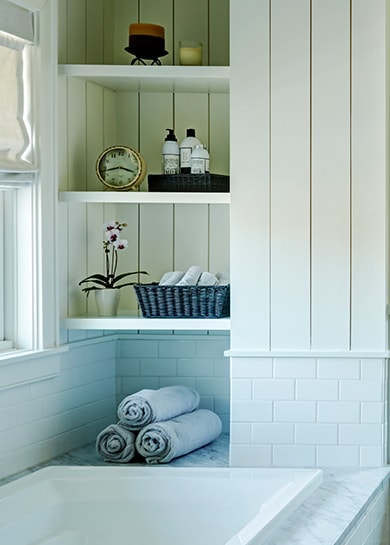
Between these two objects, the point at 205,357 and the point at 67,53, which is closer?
the point at 67,53

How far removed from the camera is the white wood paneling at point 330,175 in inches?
123

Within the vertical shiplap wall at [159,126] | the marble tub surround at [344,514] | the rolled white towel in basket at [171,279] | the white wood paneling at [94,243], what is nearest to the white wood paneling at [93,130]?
the vertical shiplap wall at [159,126]

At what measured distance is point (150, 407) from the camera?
322 centimetres

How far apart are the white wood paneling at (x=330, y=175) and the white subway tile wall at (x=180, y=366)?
2.36ft

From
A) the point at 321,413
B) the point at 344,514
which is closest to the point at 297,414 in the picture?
the point at 321,413

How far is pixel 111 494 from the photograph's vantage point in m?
2.91

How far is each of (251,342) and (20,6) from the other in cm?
141

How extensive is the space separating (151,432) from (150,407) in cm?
9

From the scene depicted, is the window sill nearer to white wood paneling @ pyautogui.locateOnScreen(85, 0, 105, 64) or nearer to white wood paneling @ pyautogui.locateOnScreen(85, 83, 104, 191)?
white wood paneling @ pyautogui.locateOnScreen(85, 83, 104, 191)

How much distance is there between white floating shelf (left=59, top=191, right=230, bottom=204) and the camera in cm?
322

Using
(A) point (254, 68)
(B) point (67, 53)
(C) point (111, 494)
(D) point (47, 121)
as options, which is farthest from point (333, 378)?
(B) point (67, 53)

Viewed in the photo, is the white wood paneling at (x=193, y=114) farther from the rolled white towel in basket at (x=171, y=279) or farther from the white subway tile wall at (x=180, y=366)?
the white subway tile wall at (x=180, y=366)

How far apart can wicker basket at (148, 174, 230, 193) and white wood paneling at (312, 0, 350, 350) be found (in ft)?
1.30

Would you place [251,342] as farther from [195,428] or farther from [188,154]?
[188,154]
